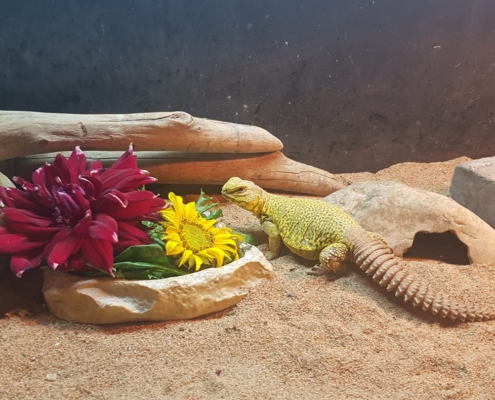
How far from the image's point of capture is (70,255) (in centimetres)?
233

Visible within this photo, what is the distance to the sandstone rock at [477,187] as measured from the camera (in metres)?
3.42

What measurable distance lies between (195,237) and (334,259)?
29.8 inches

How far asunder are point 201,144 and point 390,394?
7.25 ft

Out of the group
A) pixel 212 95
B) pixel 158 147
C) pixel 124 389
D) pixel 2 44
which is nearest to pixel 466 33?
pixel 212 95

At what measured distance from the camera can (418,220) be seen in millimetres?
3023

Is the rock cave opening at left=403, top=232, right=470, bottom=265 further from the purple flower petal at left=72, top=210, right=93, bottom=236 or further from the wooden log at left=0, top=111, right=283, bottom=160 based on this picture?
the purple flower petal at left=72, top=210, right=93, bottom=236

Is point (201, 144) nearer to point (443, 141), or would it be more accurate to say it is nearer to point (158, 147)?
point (158, 147)

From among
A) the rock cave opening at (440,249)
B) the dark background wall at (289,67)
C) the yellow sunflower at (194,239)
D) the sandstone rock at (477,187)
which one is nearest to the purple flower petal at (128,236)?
the yellow sunflower at (194,239)

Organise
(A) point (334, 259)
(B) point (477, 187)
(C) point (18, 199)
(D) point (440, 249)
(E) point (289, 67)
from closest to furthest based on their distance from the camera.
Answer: (C) point (18, 199)
(A) point (334, 259)
(D) point (440, 249)
(B) point (477, 187)
(E) point (289, 67)

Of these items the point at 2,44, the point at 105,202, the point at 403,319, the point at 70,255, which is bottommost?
the point at 403,319

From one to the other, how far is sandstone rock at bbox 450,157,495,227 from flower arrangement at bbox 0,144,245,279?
179 centimetres

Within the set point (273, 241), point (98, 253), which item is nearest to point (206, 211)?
point (273, 241)

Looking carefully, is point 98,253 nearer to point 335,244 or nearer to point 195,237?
point 195,237

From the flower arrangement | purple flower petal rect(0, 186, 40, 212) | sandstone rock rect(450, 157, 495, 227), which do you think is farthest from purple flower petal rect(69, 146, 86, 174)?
sandstone rock rect(450, 157, 495, 227)
